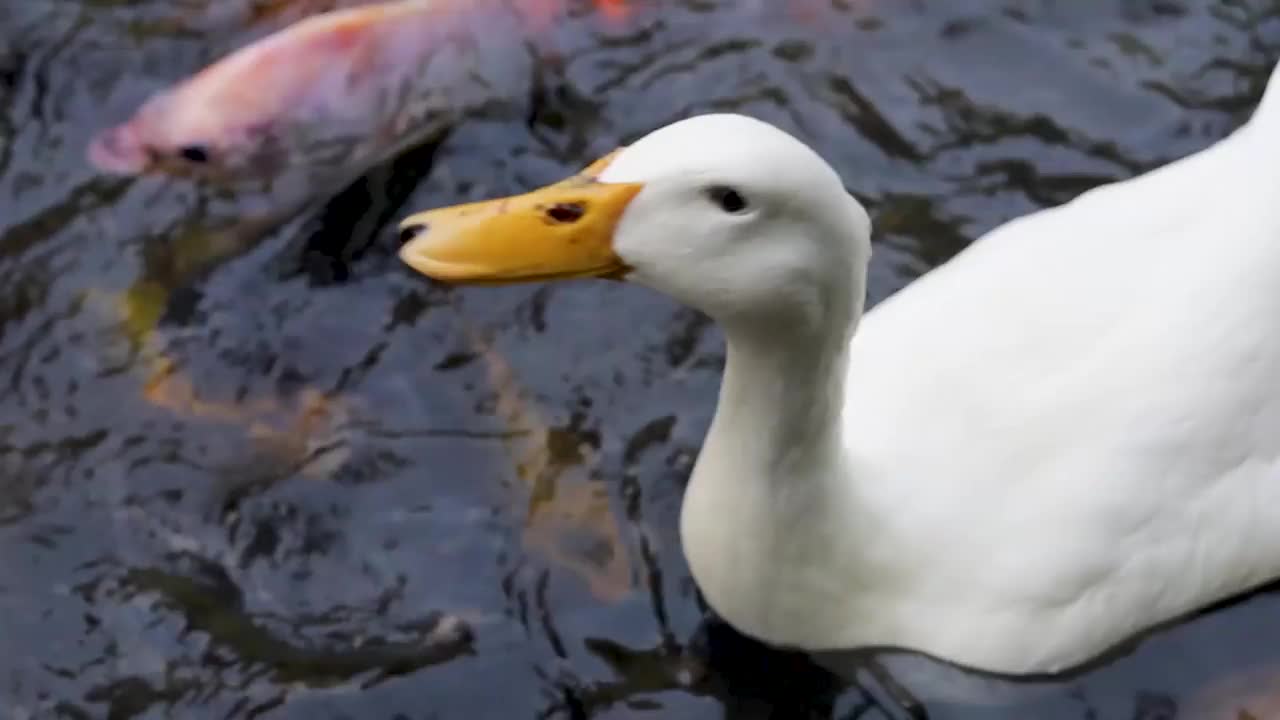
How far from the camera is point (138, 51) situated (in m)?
4.29

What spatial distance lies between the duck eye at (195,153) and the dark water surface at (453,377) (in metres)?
0.10

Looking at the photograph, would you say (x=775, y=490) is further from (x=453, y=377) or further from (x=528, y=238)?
(x=453, y=377)

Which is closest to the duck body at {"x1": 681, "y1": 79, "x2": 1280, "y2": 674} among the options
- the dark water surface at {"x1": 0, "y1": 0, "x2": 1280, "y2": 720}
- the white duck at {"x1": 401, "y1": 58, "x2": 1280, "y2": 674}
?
the white duck at {"x1": 401, "y1": 58, "x2": 1280, "y2": 674}

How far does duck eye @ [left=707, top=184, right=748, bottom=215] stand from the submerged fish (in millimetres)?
1762

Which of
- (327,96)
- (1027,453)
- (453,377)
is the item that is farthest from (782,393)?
(327,96)

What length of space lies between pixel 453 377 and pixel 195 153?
0.77 metres

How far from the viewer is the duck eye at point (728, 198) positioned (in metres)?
2.39

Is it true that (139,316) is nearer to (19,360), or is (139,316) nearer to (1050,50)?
(19,360)

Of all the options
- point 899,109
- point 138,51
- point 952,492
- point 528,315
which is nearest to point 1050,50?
point 899,109

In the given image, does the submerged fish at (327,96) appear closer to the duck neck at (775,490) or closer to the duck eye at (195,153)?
the duck eye at (195,153)

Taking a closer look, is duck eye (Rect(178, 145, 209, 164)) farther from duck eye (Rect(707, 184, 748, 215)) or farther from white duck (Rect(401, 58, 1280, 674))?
duck eye (Rect(707, 184, 748, 215))

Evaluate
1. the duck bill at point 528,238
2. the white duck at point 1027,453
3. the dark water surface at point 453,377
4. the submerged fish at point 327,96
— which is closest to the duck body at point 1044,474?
the white duck at point 1027,453

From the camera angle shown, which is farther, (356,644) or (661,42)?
(661,42)

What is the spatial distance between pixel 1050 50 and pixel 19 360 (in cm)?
229
